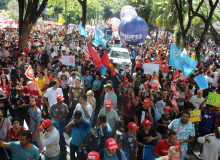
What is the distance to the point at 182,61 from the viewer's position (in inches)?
281

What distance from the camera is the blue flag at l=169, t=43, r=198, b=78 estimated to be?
22.7 ft

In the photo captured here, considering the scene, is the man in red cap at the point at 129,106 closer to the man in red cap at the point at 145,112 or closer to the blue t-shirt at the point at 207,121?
the man in red cap at the point at 145,112

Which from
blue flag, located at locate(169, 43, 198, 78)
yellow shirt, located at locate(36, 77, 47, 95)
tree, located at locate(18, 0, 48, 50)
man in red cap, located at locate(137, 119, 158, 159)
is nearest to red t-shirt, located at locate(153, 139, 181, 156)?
man in red cap, located at locate(137, 119, 158, 159)

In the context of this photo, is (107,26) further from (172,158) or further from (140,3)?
(172,158)

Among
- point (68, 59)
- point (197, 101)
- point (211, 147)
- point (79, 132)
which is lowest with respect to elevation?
point (211, 147)

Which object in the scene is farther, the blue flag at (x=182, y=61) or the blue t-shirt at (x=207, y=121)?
the blue flag at (x=182, y=61)

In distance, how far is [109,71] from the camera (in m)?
7.67

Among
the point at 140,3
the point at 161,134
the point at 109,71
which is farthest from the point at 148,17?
the point at 161,134

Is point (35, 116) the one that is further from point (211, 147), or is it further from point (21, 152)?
point (211, 147)

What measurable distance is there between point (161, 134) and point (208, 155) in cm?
112

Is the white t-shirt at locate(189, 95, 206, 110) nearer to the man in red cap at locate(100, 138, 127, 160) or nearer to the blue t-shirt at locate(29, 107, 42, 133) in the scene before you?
the man in red cap at locate(100, 138, 127, 160)

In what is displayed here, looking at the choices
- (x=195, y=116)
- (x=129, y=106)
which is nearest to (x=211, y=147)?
(x=195, y=116)

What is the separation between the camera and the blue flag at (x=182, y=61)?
6914 mm

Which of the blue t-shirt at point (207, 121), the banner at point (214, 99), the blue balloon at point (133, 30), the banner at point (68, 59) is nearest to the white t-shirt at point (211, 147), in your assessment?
the blue t-shirt at point (207, 121)
